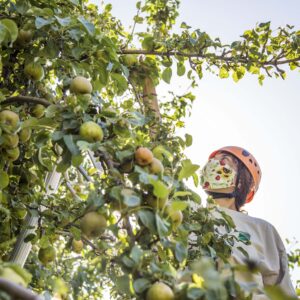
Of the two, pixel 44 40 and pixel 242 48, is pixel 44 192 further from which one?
pixel 242 48

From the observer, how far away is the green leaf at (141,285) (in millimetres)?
936

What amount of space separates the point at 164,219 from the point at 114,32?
1952 mm

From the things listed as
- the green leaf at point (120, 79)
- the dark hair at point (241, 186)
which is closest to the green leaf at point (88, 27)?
the green leaf at point (120, 79)

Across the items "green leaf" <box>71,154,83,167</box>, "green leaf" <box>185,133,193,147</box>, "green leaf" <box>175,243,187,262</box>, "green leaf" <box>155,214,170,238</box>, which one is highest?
"green leaf" <box>185,133,193,147</box>

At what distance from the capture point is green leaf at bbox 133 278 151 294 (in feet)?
3.07

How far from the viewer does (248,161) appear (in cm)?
281

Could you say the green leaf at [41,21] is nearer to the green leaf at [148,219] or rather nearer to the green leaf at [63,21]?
the green leaf at [63,21]

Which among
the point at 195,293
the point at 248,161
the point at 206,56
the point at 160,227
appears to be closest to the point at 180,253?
the point at 160,227

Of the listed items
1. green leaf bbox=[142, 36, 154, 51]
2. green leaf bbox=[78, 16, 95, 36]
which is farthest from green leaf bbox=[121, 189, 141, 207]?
green leaf bbox=[142, 36, 154, 51]

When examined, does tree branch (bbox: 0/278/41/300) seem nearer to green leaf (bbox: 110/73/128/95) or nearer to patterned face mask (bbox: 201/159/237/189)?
green leaf (bbox: 110/73/128/95)

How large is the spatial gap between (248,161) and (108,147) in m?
1.71

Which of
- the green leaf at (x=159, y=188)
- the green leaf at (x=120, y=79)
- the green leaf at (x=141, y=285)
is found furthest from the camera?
the green leaf at (x=120, y=79)

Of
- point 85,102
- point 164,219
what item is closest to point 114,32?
point 85,102

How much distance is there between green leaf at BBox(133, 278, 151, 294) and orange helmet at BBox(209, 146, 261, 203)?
1909mm
